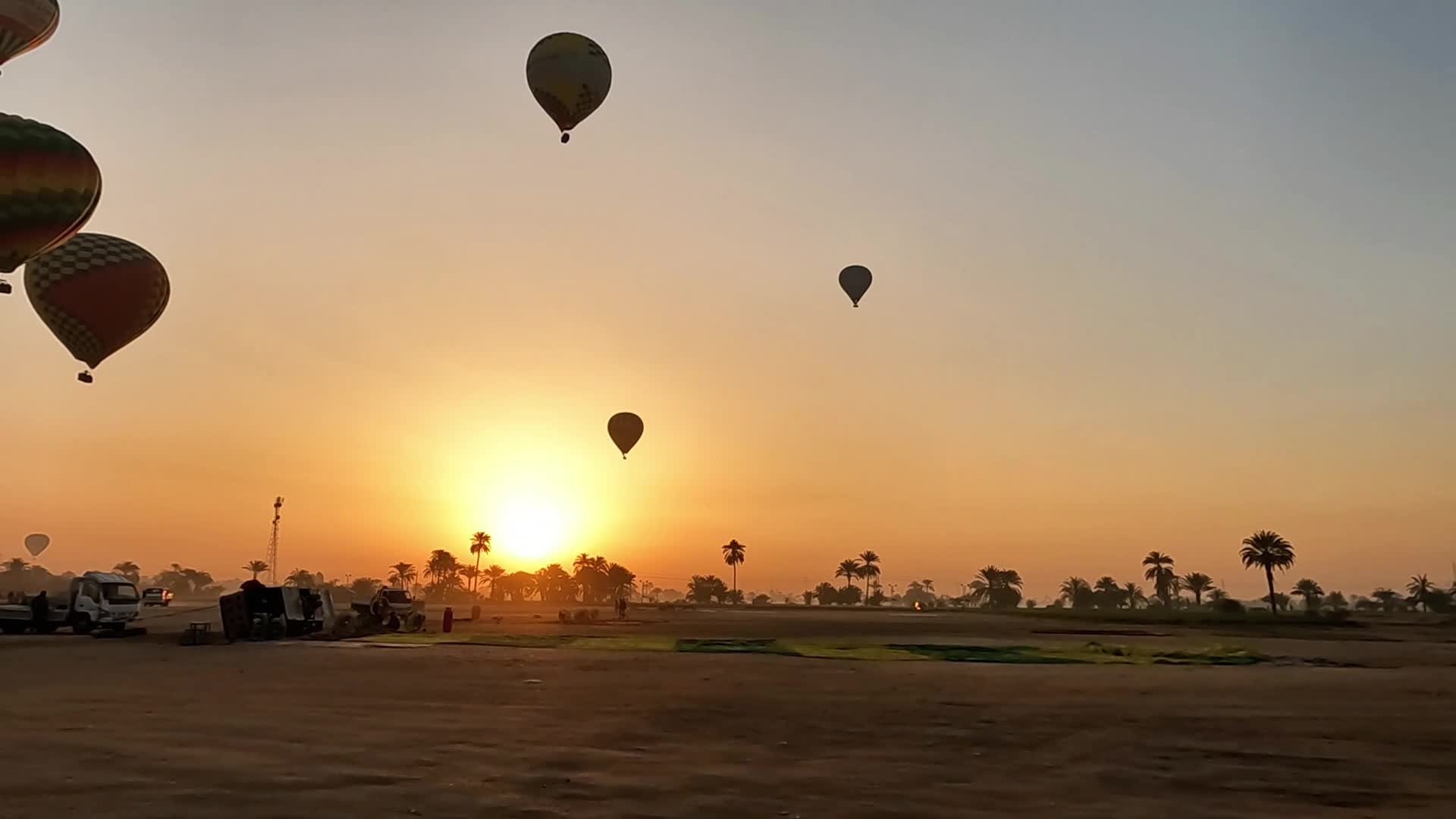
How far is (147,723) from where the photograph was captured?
14625mm

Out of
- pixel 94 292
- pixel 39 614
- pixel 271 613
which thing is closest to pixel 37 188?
pixel 94 292

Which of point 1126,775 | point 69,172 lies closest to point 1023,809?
point 1126,775

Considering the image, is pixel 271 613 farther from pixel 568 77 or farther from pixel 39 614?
pixel 568 77

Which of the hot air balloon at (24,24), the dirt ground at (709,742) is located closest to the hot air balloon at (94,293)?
the hot air balloon at (24,24)

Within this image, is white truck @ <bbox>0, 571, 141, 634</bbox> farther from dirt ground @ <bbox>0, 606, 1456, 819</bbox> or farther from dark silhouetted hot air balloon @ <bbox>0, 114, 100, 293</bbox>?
dirt ground @ <bbox>0, 606, 1456, 819</bbox>

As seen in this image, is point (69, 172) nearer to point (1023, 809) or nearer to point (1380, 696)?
point (1023, 809)

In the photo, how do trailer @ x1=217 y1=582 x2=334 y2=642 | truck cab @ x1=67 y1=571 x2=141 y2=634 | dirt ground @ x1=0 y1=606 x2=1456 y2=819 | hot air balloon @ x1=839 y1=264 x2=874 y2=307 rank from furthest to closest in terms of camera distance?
hot air balloon @ x1=839 y1=264 x2=874 y2=307 → truck cab @ x1=67 y1=571 x2=141 y2=634 → trailer @ x1=217 y1=582 x2=334 y2=642 → dirt ground @ x1=0 y1=606 x2=1456 y2=819

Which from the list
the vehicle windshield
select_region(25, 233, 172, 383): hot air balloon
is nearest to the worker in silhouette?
the vehicle windshield

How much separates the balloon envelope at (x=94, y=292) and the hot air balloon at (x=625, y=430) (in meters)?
31.6

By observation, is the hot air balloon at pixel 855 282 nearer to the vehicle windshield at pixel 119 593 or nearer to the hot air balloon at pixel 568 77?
the hot air balloon at pixel 568 77

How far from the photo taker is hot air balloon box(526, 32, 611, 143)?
44.2 meters

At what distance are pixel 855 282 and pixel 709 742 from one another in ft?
156

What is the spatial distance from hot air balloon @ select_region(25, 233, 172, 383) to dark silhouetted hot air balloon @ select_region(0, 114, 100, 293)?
151 inches

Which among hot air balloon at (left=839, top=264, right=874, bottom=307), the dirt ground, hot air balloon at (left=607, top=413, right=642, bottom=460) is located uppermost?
hot air balloon at (left=839, top=264, right=874, bottom=307)
